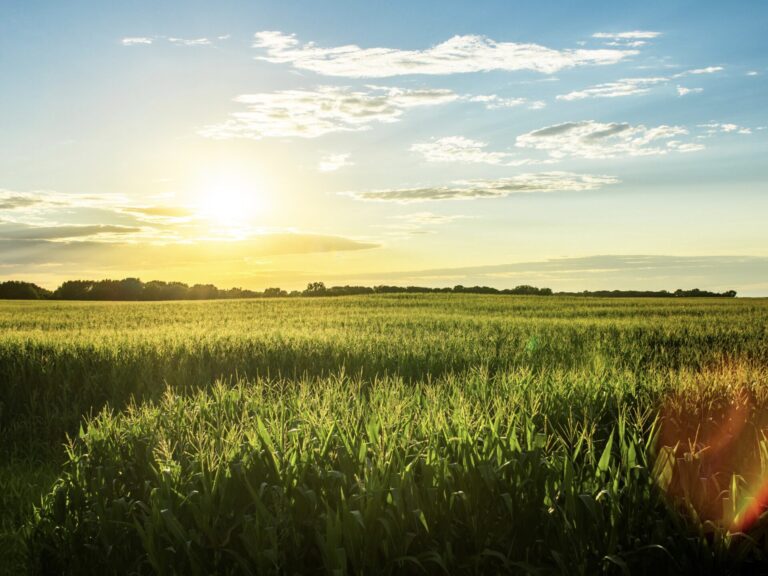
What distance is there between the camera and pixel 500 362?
1647 centimetres

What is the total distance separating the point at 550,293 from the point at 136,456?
68019 mm

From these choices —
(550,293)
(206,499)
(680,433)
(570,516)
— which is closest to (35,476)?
(206,499)

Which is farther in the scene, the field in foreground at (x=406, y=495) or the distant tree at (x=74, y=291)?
the distant tree at (x=74, y=291)

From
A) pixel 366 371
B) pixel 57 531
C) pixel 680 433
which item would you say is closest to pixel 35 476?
pixel 57 531

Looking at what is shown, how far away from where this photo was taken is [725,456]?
8.08 meters

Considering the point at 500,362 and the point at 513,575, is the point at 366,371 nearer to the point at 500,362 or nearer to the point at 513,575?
the point at 500,362

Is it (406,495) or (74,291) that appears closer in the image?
(406,495)

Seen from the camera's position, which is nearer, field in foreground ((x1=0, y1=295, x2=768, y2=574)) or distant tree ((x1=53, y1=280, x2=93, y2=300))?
field in foreground ((x1=0, y1=295, x2=768, y2=574))

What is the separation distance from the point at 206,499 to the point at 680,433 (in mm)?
6632

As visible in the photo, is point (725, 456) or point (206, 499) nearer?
point (206, 499)

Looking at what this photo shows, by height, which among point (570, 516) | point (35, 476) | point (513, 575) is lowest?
point (35, 476)

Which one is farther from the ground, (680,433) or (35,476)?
(680,433)

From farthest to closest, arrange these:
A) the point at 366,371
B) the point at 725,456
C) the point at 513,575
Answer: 1. the point at 366,371
2. the point at 725,456
3. the point at 513,575

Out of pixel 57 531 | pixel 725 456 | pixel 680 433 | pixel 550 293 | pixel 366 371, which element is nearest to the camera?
pixel 57 531
